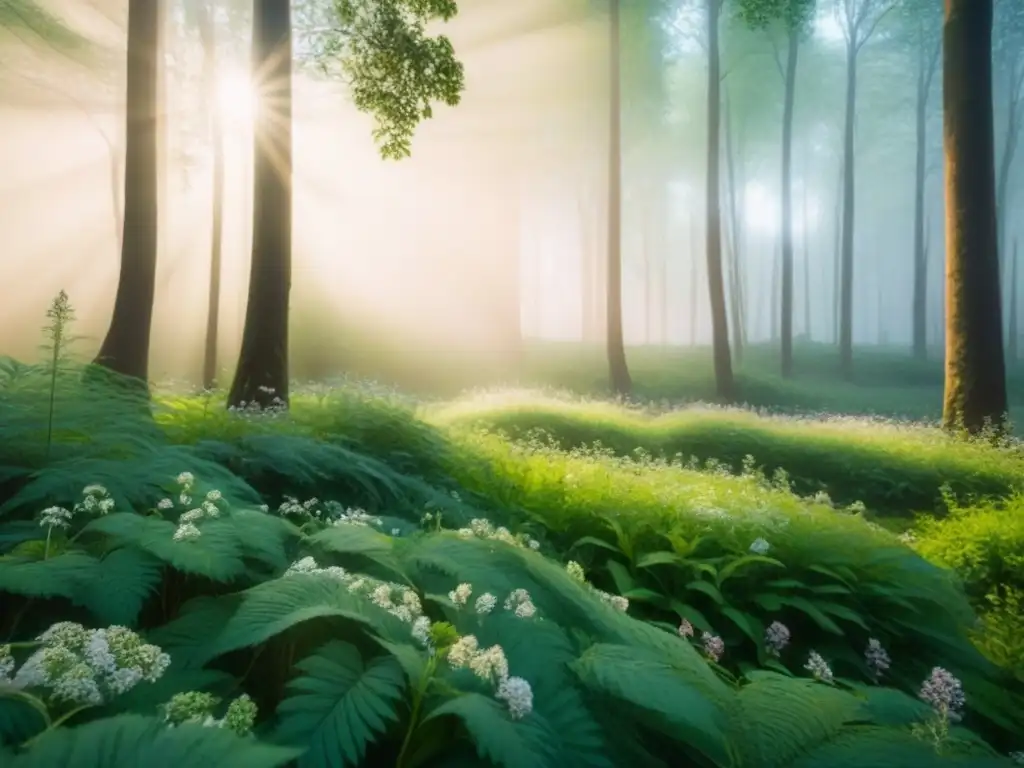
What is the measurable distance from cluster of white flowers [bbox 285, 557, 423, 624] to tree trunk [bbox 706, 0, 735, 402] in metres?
16.8

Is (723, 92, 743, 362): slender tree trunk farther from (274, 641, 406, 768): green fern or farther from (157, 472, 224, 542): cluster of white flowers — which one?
(274, 641, 406, 768): green fern

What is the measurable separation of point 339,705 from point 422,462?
429 centimetres

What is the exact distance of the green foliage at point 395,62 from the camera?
7.23m

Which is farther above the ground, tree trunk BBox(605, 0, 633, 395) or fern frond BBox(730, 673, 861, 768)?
tree trunk BBox(605, 0, 633, 395)

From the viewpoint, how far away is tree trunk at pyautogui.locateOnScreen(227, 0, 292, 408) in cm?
739

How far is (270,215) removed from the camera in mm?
7535

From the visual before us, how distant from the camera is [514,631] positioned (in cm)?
178

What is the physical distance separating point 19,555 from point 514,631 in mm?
1470

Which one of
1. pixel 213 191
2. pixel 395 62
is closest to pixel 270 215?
pixel 395 62

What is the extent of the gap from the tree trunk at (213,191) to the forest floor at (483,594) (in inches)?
372

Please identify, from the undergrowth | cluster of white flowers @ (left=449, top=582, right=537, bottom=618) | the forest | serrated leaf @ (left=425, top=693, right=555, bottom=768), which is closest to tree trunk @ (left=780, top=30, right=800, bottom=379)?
the forest

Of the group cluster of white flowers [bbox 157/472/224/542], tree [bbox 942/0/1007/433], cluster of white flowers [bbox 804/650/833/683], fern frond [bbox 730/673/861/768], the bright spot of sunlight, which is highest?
the bright spot of sunlight

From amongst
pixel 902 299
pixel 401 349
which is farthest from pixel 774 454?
pixel 902 299

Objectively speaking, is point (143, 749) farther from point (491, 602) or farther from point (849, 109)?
point (849, 109)
